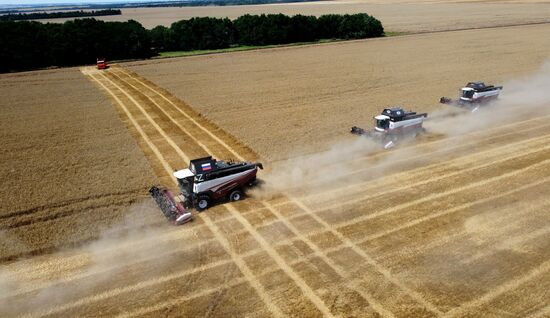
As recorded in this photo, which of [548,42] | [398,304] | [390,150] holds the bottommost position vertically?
[398,304]

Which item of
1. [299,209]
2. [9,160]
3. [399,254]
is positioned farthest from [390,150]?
[9,160]

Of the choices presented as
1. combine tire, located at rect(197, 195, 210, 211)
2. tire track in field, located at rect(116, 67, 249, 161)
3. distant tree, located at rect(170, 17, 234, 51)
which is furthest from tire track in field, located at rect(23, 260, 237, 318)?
distant tree, located at rect(170, 17, 234, 51)

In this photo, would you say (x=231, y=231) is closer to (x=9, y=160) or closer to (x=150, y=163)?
(x=150, y=163)

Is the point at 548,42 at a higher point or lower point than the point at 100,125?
higher

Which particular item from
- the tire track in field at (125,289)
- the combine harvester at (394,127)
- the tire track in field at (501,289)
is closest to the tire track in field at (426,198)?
the tire track in field at (125,289)

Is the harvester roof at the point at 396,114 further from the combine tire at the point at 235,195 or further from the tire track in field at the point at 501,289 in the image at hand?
Answer: the tire track in field at the point at 501,289

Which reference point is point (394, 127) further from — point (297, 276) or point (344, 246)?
point (297, 276)

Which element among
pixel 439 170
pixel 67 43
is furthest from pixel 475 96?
pixel 67 43
